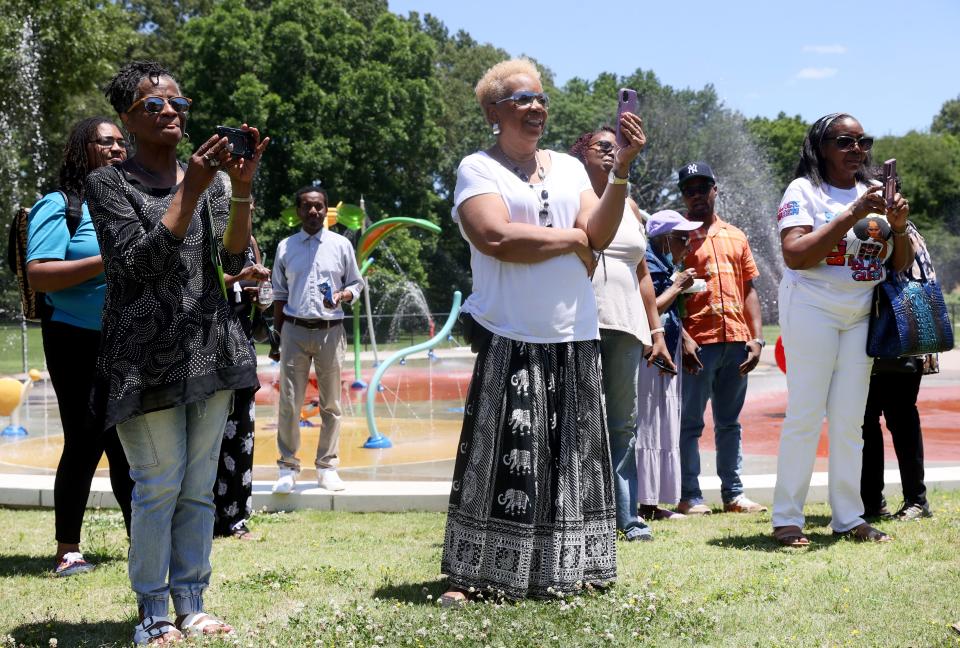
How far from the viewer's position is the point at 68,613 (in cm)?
427

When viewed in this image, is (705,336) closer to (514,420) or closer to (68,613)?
(514,420)

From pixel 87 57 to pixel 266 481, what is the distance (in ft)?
68.6

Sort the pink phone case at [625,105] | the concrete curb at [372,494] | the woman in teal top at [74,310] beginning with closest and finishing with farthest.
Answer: the pink phone case at [625,105] → the woman in teal top at [74,310] → the concrete curb at [372,494]

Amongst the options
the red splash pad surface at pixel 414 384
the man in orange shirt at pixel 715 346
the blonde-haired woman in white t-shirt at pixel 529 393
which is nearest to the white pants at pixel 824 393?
the man in orange shirt at pixel 715 346

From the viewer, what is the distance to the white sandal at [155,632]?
371cm

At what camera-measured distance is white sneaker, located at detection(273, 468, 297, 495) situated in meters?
6.79

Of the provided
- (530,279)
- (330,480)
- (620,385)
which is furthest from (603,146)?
(330,480)

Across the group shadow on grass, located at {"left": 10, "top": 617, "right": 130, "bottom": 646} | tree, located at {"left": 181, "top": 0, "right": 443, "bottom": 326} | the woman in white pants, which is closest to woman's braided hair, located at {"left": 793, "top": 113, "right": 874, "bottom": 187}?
the woman in white pants

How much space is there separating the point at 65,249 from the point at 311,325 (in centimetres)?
264

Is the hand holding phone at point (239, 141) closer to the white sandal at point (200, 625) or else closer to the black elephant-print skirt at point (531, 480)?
the black elephant-print skirt at point (531, 480)

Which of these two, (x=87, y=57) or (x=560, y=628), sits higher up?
(x=87, y=57)

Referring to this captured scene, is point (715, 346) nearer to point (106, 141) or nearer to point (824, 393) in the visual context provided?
point (824, 393)

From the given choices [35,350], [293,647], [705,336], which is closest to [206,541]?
[293,647]

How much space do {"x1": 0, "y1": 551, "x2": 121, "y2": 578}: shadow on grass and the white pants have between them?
342 centimetres
